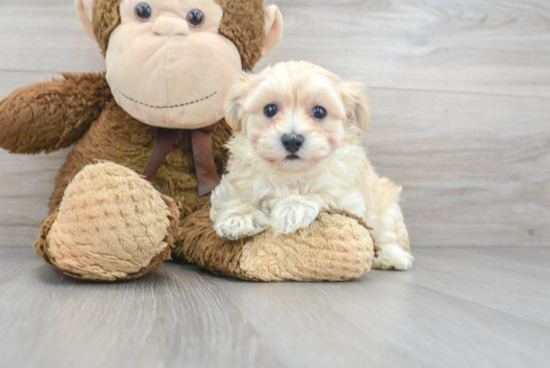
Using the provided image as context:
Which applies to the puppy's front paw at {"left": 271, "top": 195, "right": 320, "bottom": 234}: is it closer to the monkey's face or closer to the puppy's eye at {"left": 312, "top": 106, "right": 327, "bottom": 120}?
the puppy's eye at {"left": 312, "top": 106, "right": 327, "bottom": 120}

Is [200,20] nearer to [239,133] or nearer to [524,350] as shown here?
[239,133]

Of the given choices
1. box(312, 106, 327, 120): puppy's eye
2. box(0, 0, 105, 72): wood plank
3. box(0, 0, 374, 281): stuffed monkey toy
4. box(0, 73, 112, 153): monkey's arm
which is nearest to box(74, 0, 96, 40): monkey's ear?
box(0, 0, 374, 281): stuffed monkey toy

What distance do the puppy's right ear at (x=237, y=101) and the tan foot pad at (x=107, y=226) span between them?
12.2 inches

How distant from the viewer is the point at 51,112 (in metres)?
1.31

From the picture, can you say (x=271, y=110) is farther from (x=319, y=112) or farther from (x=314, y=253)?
(x=314, y=253)

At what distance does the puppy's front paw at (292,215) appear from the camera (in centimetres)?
104

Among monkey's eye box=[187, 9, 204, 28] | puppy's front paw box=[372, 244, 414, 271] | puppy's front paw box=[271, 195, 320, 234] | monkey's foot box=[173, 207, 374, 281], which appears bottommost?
puppy's front paw box=[372, 244, 414, 271]

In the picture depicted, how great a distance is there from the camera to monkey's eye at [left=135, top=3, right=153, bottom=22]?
1215 mm

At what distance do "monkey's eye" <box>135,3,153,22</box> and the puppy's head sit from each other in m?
0.32

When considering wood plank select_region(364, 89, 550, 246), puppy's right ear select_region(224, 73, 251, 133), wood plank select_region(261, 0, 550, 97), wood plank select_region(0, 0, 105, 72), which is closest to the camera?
puppy's right ear select_region(224, 73, 251, 133)

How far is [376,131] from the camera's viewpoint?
1.82 metres

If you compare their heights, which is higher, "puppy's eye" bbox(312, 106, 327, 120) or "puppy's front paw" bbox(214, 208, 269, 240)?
"puppy's eye" bbox(312, 106, 327, 120)

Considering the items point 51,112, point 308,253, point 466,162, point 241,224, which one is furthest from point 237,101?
point 466,162

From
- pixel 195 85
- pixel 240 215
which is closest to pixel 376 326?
pixel 240 215
